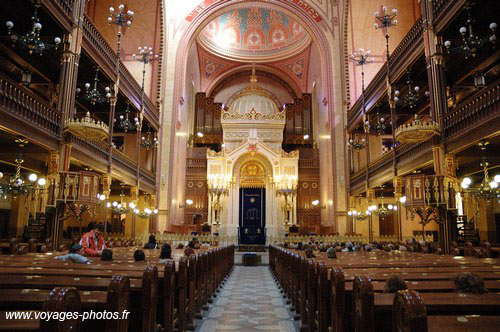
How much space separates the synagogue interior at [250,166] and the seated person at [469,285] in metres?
0.02

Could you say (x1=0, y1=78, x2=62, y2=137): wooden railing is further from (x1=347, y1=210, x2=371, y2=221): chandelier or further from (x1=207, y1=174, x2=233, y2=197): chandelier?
(x1=207, y1=174, x2=233, y2=197): chandelier

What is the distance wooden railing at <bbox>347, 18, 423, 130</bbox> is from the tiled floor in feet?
31.0

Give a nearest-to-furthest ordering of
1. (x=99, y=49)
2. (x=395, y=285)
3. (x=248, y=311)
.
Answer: (x=395, y=285)
(x=248, y=311)
(x=99, y=49)

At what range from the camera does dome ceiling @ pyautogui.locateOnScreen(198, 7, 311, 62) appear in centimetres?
2828

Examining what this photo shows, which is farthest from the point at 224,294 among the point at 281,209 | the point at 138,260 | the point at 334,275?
the point at 281,209

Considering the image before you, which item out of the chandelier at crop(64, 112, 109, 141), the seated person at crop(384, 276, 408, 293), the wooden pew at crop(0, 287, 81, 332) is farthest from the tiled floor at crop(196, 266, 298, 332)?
the chandelier at crop(64, 112, 109, 141)

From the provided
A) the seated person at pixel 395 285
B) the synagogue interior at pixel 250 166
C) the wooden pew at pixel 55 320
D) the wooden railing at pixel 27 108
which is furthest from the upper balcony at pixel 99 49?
the seated person at pixel 395 285

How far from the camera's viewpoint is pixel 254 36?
29.8 m

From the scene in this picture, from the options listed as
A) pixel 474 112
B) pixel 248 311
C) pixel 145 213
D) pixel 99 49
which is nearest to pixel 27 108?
pixel 99 49

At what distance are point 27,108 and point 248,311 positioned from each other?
7.40 m

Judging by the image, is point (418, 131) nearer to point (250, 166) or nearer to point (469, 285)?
point (469, 285)

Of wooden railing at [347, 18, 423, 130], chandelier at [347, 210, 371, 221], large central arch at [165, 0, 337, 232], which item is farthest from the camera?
large central arch at [165, 0, 337, 232]

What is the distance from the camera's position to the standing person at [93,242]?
6672 millimetres

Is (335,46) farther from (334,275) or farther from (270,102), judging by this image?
(334,275)
